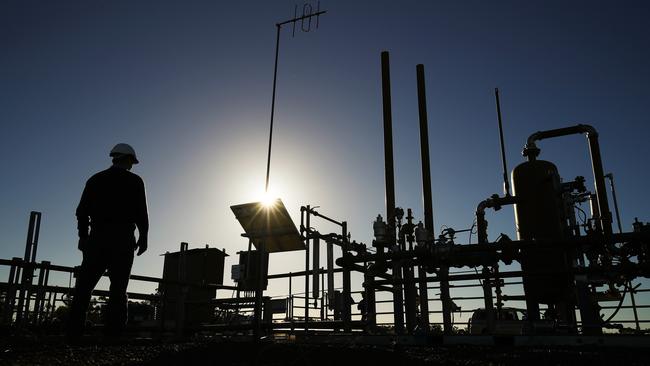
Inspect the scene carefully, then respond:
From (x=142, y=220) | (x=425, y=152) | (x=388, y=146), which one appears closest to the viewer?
(x=142, y=220)

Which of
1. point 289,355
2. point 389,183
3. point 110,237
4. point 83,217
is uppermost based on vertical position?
point 389,183

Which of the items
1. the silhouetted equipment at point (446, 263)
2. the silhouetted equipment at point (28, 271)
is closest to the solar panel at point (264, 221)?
the silhouetted equipment at point (446, 263)

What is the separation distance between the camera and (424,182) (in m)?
12.8

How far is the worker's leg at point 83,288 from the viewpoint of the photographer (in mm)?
5758

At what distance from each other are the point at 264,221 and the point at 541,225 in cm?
654

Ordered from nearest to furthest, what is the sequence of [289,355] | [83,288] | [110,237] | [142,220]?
[289,355] → [83,288] → [110,237] → [142,220]

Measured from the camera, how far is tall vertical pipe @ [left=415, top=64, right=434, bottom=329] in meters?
11.1

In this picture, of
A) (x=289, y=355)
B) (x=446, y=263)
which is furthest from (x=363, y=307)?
(x=289, y=355)

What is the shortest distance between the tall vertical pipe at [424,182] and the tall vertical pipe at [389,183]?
21.7 inches

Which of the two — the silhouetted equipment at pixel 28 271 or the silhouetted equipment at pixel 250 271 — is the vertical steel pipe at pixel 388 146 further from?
the silhouetted equipment at pixel 28 271

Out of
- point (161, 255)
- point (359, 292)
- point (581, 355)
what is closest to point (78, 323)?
point (581, 355)

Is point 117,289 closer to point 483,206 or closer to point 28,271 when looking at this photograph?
point 28,271

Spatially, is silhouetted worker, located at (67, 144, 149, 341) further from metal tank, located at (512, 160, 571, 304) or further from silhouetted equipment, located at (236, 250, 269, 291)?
metal tank, located at (512, 160, 571, 304)

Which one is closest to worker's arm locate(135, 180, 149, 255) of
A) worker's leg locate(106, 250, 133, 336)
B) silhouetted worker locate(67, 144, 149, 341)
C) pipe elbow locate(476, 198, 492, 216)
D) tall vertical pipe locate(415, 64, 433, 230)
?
silhouetted worker locate(67, 144, 149, 341)
